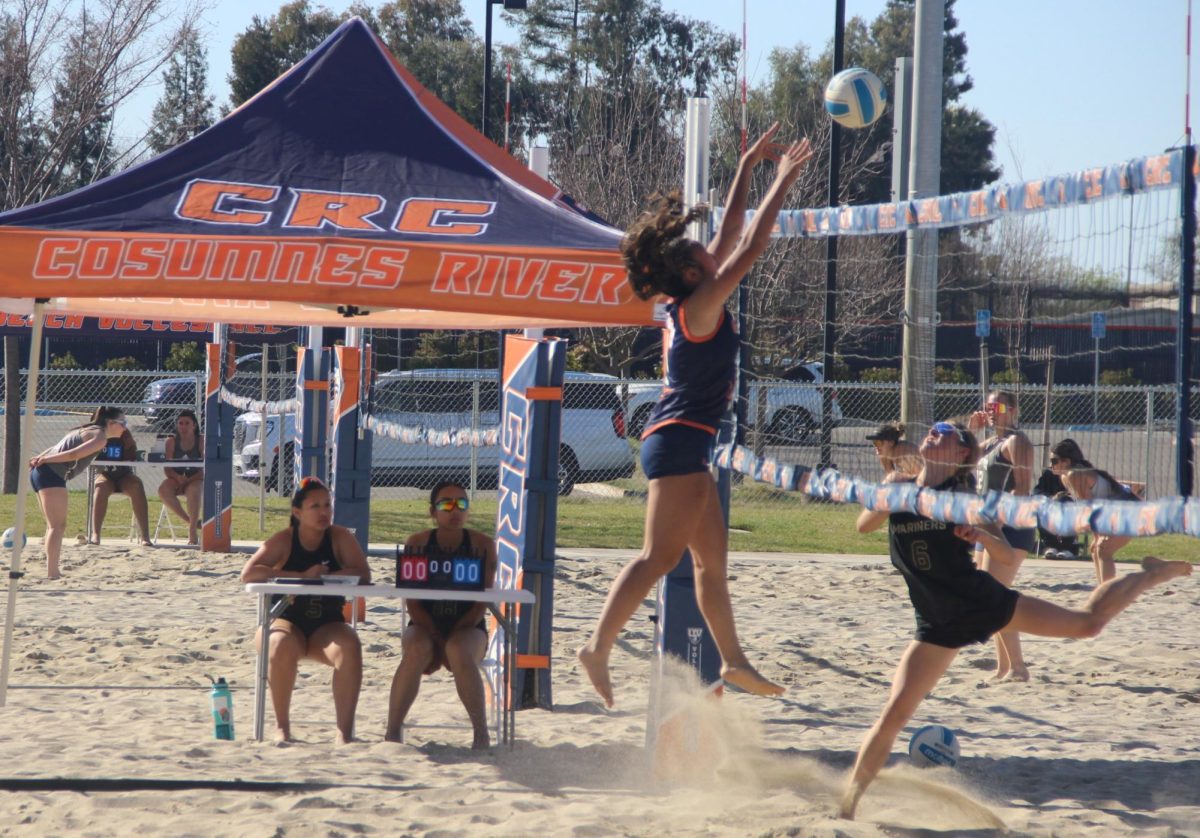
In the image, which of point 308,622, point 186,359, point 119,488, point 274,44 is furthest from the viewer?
point 274,44

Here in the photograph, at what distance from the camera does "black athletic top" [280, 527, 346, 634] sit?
6164 mm

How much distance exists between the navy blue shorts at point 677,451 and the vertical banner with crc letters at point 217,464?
8507 millimetres

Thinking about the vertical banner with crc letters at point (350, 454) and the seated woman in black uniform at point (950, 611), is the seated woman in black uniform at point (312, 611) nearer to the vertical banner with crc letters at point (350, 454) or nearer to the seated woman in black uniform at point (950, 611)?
the vertical banner with crc letters at point (350, 454)

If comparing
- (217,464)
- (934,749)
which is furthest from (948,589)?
(217,464)

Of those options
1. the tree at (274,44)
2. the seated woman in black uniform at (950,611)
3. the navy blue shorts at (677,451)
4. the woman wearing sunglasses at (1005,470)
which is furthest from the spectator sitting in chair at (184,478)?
the tree at (274,44)

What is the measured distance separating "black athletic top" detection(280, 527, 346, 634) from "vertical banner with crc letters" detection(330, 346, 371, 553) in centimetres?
223

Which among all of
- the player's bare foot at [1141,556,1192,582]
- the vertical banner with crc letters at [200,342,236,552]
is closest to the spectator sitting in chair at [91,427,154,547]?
the vertical banner with crc letters at [200,342,236,552]

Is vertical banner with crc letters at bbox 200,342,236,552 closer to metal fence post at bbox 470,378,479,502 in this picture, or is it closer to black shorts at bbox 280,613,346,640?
metal fence post at bbox 470,378,479,502

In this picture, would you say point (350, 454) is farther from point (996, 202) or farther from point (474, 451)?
point (474, 451)

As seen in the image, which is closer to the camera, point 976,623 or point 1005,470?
point 976,623

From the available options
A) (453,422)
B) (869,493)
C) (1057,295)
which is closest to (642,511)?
(453,422)

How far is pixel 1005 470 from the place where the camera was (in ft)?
25.4

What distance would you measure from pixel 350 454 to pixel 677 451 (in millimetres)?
4545

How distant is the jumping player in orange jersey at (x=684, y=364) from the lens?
169 inches
